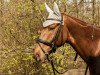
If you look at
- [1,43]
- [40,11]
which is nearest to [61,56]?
[40,11]

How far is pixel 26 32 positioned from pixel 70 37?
4.24 metres

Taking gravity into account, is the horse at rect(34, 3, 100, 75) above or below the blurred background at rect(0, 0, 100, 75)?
above

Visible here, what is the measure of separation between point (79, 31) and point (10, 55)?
4.25 m

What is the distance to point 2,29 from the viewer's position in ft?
28.2

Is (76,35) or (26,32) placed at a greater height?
(76,35)

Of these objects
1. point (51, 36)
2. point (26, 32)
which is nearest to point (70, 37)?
point (51, 36)

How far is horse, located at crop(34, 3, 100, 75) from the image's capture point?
4352mm

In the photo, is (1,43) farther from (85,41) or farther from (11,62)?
(85,41)

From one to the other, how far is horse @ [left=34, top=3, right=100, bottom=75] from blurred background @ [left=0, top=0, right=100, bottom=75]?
355cm

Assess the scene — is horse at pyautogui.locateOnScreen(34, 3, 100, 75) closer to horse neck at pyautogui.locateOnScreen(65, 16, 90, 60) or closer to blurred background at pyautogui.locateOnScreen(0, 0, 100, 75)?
horse neck at pyautogui.locateOnScreen(65, 16, 90, 60)

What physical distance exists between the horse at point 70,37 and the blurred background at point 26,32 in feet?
11.6

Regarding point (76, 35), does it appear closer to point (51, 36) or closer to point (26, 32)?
point (51, 36)

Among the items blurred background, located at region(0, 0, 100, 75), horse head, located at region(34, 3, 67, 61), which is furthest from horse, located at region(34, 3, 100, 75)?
Answer: blurred background, located at region(0, 0, 100, 75)

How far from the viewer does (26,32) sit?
8.55 metres
